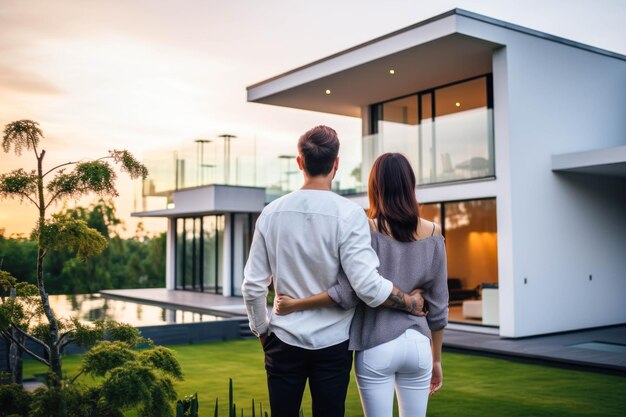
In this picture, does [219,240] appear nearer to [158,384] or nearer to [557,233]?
[557,233]

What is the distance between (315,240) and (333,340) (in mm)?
373

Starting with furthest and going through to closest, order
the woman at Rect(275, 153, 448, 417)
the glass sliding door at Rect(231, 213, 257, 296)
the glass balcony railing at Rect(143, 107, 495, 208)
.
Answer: the glass sliding door at Rect(231, 213, 257, 296) → the glass balcony railing at Rect(143, 107, 495, 208) → the woman at Rect(275, 153, 448, 417)

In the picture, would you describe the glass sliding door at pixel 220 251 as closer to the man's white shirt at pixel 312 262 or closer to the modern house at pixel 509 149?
the modern house at pixel 509 149

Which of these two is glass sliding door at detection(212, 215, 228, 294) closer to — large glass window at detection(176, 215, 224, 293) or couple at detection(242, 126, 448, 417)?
large glass window at detection(176, 215, 224, 293)

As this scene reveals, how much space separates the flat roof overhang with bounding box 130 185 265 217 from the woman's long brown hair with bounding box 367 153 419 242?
15579 millimetres

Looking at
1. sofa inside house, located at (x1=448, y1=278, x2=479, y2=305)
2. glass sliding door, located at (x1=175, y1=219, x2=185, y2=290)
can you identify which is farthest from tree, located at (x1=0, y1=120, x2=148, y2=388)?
glass sliding door, located at (x1=175, y1=219, x2=185, y2=290)

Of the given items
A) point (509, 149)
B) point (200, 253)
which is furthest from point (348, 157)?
point (200, 253)

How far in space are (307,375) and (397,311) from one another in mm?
411

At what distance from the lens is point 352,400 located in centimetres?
608

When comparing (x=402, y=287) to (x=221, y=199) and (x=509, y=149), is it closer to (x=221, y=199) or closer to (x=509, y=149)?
(x=509, y=149)

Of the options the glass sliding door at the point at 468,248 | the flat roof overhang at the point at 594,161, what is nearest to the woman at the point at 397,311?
the flat roof overhang at the point at 594,161

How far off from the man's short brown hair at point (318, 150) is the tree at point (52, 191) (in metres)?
1.71

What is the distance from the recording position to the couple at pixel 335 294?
88.0 inches

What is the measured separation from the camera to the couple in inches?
88.0
